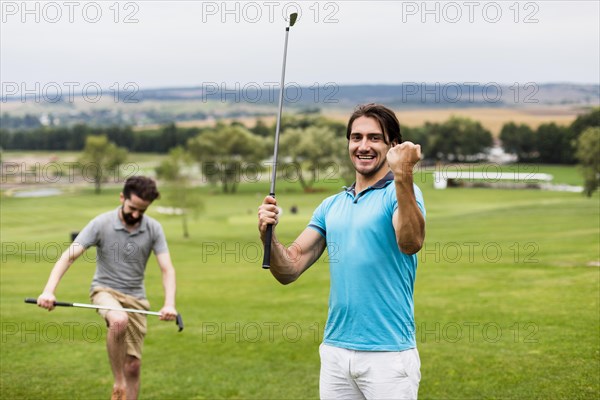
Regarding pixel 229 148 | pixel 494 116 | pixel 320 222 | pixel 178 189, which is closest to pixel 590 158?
pixel 178 189

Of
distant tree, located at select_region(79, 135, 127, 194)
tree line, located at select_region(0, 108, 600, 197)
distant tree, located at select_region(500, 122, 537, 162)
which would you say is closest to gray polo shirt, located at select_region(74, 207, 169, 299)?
tree line, located at select_region(0, 108, 600, 197)

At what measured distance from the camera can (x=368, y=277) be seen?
520cm

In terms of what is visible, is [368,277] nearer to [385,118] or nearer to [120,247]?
[385,118]

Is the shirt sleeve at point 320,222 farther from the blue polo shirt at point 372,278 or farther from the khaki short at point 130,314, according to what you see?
the khaki short at point 130,314

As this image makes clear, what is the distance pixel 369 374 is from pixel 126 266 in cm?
462

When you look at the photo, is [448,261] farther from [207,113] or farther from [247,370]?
[207,113]

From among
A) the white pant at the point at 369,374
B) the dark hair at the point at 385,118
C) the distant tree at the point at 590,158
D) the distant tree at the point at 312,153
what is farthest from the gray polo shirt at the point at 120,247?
the distant tree at the point at 312,153

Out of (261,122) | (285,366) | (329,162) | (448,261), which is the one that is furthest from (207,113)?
(285,366)

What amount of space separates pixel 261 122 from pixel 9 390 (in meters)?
119

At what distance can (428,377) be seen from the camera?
456 inches

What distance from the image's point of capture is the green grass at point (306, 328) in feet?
37.4

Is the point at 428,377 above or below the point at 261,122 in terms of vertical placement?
below

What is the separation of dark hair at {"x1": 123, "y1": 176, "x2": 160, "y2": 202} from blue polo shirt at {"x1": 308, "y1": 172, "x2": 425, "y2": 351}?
3.86 m

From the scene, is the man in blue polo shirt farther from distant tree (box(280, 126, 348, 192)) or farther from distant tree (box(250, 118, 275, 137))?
distant tree (box(250, 118, 275, 137))
